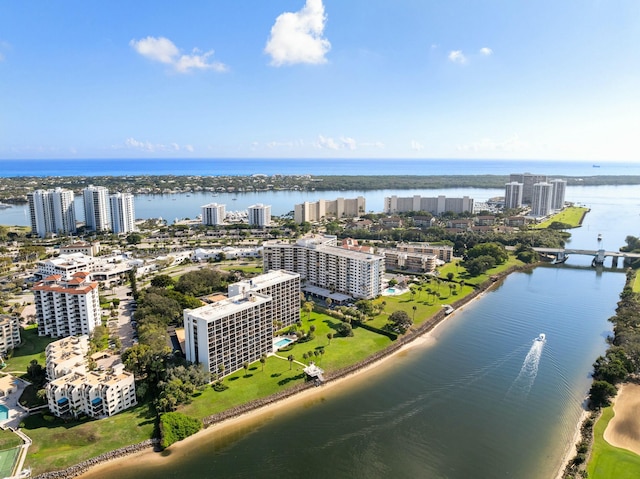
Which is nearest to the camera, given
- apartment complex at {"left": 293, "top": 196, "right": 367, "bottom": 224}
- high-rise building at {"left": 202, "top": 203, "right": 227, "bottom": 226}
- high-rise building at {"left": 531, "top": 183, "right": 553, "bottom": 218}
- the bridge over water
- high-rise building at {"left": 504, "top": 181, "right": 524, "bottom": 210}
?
the bridge over water

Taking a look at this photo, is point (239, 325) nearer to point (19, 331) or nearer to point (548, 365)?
point (19, 331)

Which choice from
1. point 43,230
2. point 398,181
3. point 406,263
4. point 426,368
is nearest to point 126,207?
point 43,230

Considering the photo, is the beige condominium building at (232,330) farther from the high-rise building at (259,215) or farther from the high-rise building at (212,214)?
the high-rise building at (212,214)

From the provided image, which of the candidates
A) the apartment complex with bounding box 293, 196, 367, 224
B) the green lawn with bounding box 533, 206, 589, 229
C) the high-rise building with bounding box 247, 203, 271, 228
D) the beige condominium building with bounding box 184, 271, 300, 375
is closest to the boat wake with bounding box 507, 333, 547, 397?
the beige condominium building with bounding box 184, 271, 300, 375

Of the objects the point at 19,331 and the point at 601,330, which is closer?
the point at 19,331

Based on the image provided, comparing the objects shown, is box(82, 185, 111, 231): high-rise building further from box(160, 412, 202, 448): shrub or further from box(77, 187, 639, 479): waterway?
box(77, 187, 639, 479): waterway

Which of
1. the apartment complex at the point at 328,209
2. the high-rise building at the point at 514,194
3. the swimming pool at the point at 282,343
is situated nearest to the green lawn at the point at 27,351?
the swimming pool at the point at 282,343

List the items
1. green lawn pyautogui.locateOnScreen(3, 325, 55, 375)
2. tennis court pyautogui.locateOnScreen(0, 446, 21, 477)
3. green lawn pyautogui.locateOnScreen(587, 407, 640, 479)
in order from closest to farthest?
1. tennis court pyautogui.locateOnScreen(0, 446, 21, 477)
2. green lawn pyautogui.locateOnScreen(587, 407, 640, 479)
3. green lawn pyautogui.locateOnScreen(3, 325, 55, 375)

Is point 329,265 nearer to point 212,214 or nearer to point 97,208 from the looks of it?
point 212,214
